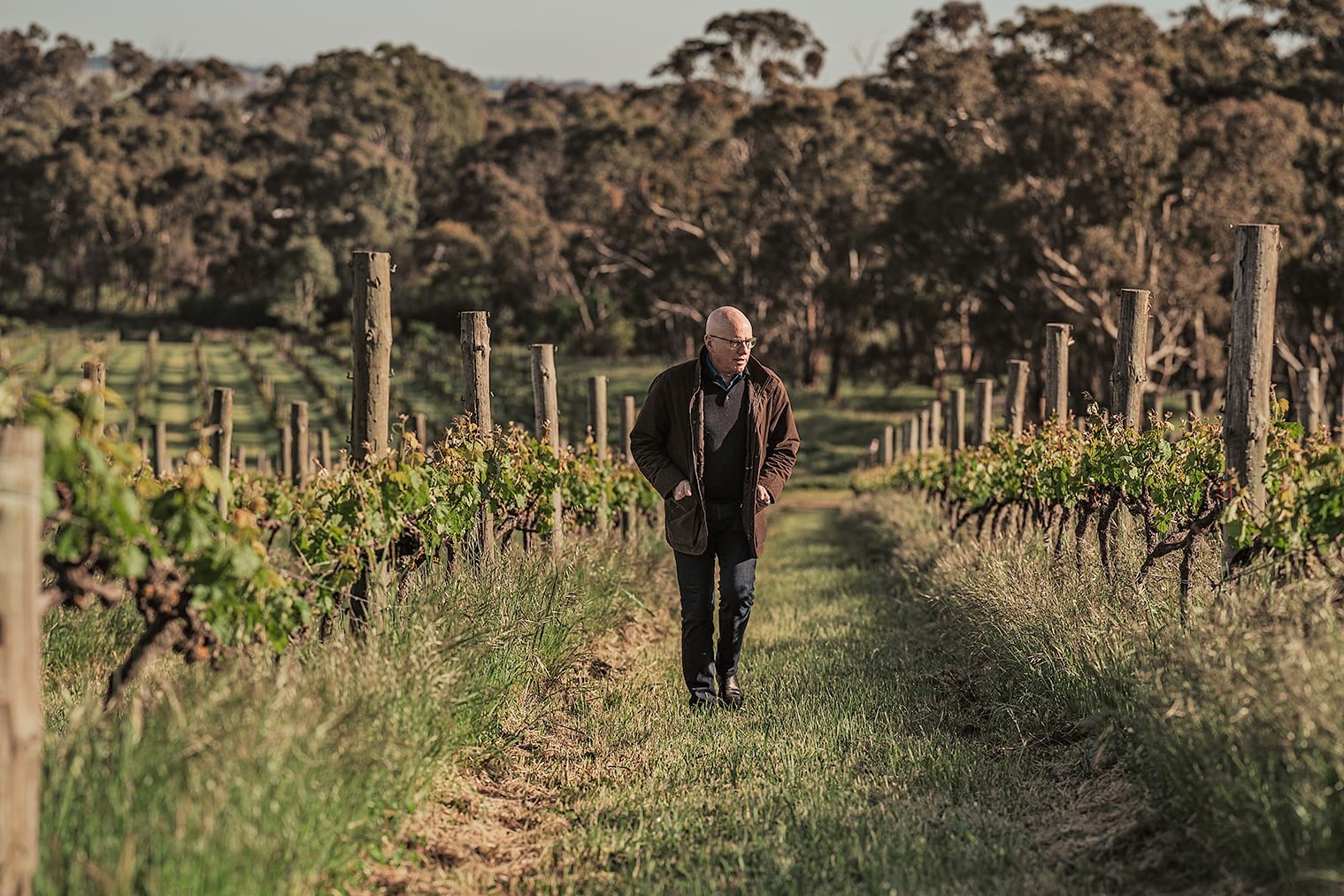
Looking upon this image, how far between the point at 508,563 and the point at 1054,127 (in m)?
26.4

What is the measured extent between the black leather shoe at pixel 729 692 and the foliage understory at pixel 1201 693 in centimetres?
123

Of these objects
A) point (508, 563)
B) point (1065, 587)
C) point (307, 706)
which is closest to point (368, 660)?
point (307, 706)

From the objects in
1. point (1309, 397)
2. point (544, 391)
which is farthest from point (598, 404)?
point (1309, 397)

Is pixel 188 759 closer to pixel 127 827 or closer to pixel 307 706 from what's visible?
pixel 127 827

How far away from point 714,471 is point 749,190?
41.5 meters

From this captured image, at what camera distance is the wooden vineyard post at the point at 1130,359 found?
370 inches

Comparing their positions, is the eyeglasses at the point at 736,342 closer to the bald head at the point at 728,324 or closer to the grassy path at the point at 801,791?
the bald head at the point at 728,324

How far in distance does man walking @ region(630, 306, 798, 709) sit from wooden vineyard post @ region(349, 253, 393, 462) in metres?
1.34

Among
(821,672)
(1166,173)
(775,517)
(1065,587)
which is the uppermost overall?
(1166,173)

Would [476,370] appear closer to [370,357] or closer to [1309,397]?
[370,357]

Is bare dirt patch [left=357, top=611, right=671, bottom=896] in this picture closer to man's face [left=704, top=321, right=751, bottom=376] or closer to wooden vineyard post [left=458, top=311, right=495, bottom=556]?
man's face [left=704, top=321, right=751, bottom=376]

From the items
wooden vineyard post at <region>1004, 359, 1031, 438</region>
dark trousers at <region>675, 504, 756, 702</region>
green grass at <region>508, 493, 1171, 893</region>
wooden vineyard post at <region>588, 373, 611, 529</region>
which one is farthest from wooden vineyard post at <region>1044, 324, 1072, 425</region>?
dark trousers at <region>675, 504, 756, 702</region>

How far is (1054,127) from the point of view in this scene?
32.2 metres

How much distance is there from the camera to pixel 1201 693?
515 cm
